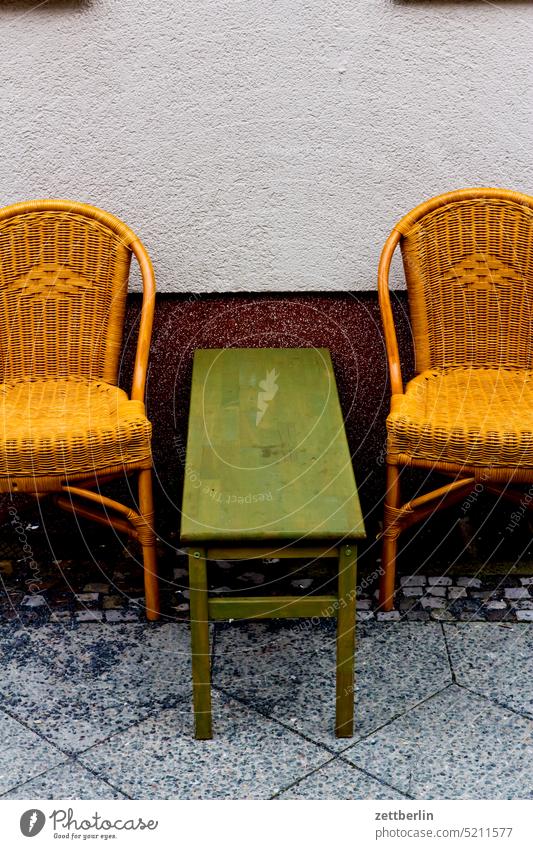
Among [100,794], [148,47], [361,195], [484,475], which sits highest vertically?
[148,47]

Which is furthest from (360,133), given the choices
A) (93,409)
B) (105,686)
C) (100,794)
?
(100,794)

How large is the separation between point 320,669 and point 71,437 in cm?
106

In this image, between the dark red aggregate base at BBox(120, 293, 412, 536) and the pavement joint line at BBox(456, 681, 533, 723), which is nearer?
the pavement joint line at BBox(456, 681, 533, 723)

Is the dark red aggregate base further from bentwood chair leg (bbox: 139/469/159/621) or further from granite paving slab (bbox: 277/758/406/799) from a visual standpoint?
granite paving slab (bbox: 277/758/406/799)

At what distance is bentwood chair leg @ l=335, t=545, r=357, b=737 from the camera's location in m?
2.62

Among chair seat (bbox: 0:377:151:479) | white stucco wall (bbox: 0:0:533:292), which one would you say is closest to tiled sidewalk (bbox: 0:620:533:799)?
chair seat (bbox: 0:377:151:479)

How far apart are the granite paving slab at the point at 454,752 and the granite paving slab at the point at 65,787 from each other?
667 millimetres

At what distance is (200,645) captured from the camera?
8.91 ft

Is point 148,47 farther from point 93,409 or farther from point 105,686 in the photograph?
point 105,686

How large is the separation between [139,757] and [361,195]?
2113 millimetres

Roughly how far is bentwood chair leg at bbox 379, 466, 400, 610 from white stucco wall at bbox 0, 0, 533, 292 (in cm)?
94

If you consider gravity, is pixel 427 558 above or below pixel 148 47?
below

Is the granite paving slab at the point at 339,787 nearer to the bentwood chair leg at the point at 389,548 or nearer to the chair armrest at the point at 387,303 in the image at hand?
the bentwood chair leg at the point at 389,548

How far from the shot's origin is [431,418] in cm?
318
